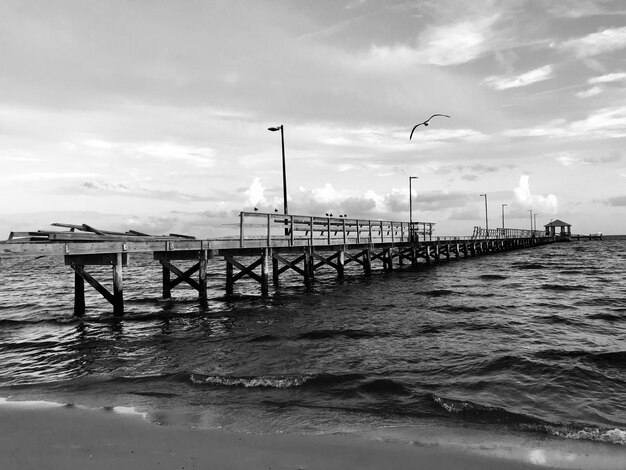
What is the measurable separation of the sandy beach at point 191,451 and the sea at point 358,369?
0.29 metres

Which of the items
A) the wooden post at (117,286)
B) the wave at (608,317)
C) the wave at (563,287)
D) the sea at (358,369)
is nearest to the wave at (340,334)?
the sea at (358,369)

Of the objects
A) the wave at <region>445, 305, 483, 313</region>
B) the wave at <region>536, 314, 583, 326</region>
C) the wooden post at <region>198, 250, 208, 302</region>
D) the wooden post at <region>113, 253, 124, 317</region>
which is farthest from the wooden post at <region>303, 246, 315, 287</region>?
the wave at <region>536, 314, 583, 326</region>

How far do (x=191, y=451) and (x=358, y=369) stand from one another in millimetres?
3821

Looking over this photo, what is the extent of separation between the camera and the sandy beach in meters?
4.34

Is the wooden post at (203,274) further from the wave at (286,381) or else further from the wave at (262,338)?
the wave at (286,381)

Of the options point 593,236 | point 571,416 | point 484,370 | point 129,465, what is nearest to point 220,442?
point 129,465

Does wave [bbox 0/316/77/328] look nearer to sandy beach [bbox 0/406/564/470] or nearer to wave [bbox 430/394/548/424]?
sandy beach [bbox 0/406/564/470]

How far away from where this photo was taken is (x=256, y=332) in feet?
36.7

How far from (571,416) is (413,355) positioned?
3303 mm

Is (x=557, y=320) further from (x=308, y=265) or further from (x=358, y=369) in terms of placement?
(x=308, y=265)

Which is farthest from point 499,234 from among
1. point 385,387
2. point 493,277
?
point 385,387

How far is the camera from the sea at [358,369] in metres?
5.38

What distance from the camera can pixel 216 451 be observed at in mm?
4609

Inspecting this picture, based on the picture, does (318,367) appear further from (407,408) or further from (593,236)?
(593,236)
